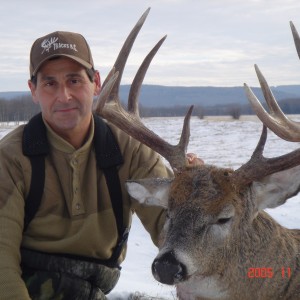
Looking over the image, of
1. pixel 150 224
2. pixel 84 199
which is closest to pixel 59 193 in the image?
pixel 84 199

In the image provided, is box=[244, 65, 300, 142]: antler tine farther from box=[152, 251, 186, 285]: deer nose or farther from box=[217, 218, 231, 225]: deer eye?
box=[152, 251, 186, 285]: deer nose

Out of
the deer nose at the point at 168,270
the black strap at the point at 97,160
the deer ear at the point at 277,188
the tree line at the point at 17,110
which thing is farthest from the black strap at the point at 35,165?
the tree line at the point at 17,110

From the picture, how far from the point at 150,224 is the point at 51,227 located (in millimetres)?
928

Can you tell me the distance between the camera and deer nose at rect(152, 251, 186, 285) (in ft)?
11.2

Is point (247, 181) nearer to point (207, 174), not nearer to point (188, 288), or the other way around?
point (207, 174)

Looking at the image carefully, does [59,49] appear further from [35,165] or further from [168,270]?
[168,270]

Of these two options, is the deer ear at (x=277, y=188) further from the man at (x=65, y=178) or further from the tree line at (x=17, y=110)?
the tree line at (x=17, y=110)

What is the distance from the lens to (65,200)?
14.7 ft

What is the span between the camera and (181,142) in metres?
4.43

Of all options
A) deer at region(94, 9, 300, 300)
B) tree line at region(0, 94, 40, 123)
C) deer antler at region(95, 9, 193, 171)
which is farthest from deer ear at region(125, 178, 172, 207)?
tree line at region(0, 94, 40, 123)

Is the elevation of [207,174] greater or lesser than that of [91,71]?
lesser

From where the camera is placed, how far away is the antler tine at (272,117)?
398cm

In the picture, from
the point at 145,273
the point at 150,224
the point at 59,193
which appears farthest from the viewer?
the point at 145,273

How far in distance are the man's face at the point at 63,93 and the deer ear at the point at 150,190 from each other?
73cm
